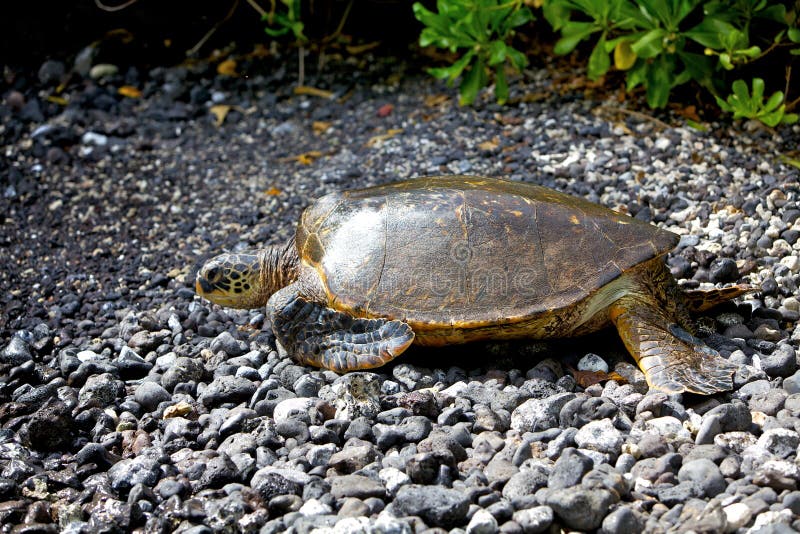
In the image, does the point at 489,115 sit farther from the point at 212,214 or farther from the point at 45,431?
the point at 45,431

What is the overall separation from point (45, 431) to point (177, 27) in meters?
5.49

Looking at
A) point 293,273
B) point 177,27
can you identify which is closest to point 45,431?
point 293,273

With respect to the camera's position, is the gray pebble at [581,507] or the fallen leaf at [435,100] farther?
the fallen leaf at [435,100]

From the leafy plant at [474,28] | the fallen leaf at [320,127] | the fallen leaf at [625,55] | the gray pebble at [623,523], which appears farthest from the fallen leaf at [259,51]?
the gray pebble at [623,523]

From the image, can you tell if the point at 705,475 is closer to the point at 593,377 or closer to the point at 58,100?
the point at 593,377

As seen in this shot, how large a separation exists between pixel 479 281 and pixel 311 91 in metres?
3.90

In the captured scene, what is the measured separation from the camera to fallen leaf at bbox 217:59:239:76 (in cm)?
725

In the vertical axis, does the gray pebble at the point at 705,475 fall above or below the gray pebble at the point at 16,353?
above

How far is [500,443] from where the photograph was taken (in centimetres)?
289

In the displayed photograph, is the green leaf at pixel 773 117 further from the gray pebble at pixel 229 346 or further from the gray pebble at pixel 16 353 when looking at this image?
the gray pebble at pixel 16 353

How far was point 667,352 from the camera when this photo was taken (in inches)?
132

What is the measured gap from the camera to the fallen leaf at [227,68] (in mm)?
7254

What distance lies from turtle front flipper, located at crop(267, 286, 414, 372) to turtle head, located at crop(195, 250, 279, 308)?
1.03ft

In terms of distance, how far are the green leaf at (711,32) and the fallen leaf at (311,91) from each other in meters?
3.07
